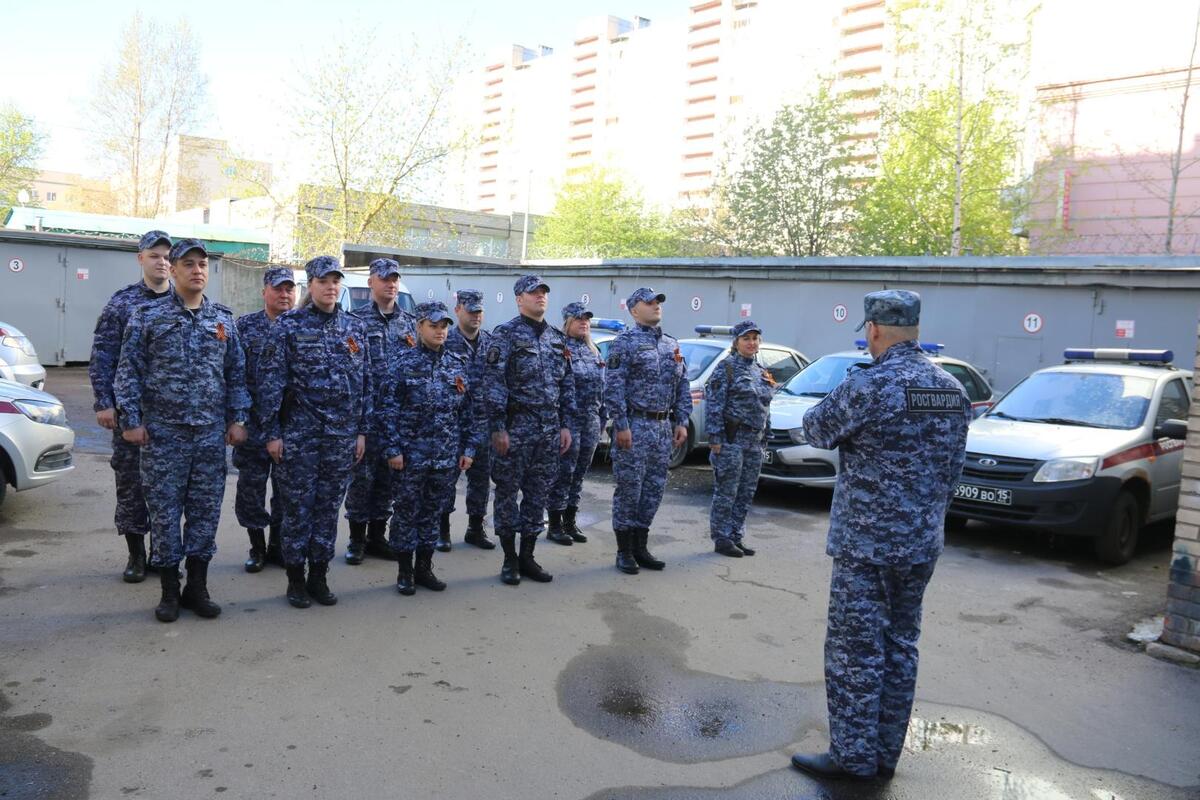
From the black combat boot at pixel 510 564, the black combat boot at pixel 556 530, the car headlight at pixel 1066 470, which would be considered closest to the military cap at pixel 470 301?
the black combat boot at pixel 510 564

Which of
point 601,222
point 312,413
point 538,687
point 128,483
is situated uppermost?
point 601,222

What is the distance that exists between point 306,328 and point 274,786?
2.68 meters

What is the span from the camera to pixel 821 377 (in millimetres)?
10547

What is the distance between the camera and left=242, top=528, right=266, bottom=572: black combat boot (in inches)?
231

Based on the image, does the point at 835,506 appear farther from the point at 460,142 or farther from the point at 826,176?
the point at 826,176

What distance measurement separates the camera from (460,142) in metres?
29.7

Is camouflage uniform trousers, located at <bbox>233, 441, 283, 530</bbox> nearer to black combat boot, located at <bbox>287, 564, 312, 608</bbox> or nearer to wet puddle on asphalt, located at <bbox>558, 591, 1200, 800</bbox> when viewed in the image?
black combat boot, located at <bbox>287, 564, 312, 608</bbox>

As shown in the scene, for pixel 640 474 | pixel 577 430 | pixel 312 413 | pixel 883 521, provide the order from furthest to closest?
pixel 577 430
pixel 640 474
pixel 312 413
pixel 883 521

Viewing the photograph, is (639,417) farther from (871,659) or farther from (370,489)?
(871,659)

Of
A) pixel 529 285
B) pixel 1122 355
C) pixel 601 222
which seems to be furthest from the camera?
pixel 601 222

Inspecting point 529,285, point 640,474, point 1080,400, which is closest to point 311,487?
point 529,285

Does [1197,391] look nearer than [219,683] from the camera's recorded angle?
No

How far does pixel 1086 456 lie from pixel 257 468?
254 inches

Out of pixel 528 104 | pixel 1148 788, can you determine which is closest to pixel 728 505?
pixel 1148 788
